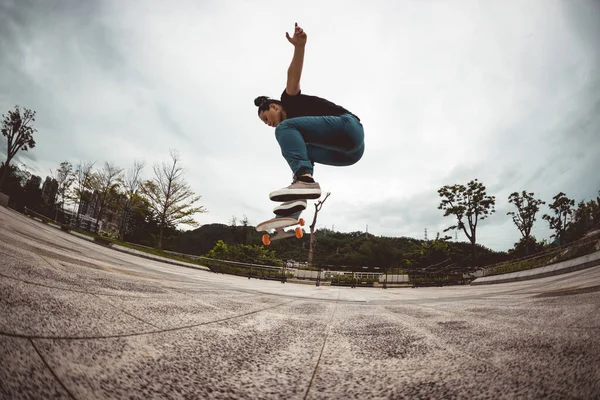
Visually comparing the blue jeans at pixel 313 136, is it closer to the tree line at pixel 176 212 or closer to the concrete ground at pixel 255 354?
the concrete ground at pixel 255 354

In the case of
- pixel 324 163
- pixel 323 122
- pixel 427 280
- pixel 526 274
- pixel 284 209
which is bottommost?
pixel 427 280

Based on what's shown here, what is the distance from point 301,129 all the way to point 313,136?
0.47 ft

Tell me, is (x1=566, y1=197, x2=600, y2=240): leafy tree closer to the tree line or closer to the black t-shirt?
the tree line

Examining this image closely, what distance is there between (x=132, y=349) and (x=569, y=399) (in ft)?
3.69

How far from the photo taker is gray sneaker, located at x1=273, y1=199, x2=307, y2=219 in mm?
2268

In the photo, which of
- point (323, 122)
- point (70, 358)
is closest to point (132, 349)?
point (70, 358)

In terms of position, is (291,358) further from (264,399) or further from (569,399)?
(569,399)

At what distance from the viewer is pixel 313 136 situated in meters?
2.38

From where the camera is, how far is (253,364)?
74cm

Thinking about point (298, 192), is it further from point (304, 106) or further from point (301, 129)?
point (304, 106)

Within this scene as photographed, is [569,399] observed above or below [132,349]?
above

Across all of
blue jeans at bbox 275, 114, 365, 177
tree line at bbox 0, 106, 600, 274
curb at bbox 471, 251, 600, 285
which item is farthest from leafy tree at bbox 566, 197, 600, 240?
blue jeans at bbox 275, 114, 365, 177

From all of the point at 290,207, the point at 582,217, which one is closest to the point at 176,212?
the point at 290,207

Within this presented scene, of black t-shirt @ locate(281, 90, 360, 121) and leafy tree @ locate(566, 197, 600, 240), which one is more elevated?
leafy tree @ locate(566, 197, 600, 240)
